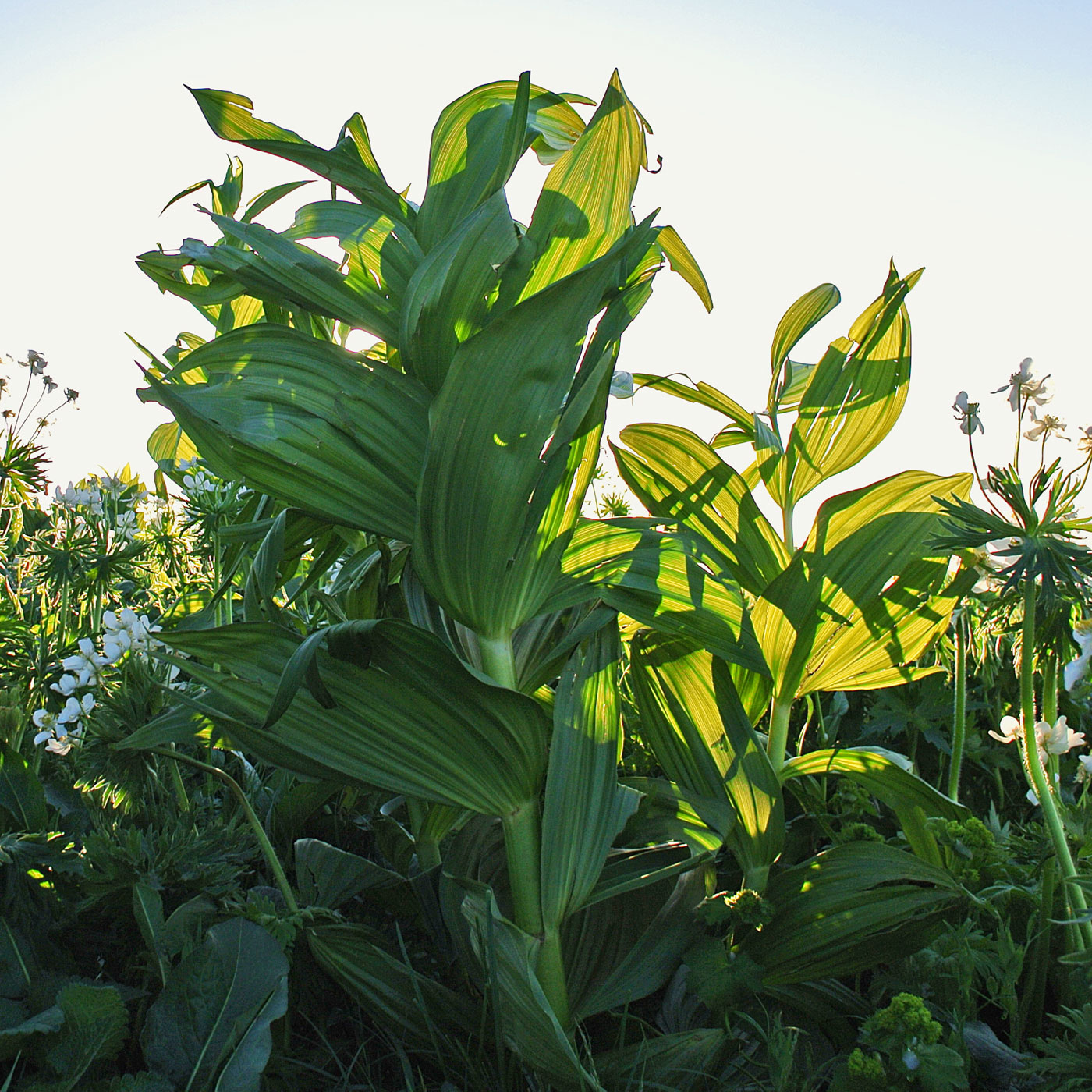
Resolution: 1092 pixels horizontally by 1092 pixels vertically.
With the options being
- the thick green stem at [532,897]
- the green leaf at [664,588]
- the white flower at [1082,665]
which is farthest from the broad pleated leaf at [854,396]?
the thick green stem at [532,897]

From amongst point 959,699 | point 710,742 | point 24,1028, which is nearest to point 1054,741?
point 959,699

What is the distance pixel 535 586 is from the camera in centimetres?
114

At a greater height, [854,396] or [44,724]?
[854,396]

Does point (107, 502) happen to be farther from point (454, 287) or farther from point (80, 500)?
point (454, 287)

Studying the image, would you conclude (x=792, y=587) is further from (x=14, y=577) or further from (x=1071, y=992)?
(x=14, y=577)

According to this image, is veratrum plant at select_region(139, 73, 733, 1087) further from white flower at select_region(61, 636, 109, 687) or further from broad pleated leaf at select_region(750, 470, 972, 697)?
white flower at select_region(61, 636, 109, 687)

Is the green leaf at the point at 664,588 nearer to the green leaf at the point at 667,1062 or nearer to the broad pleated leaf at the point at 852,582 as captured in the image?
the broad pleated leaf at the point at 852,582

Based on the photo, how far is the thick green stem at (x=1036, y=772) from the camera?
1.09 meters

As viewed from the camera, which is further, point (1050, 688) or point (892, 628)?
point (892, 628)

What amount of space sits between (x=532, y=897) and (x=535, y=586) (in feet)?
1.27

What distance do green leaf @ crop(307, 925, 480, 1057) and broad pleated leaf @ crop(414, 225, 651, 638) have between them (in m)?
0.46

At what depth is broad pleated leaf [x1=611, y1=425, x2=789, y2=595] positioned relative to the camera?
132 centimetres

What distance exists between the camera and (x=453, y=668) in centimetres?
105

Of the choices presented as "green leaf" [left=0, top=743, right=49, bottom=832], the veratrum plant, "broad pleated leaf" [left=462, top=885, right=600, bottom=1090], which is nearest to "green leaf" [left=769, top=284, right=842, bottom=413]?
the veratrum plant
